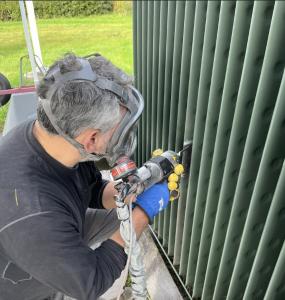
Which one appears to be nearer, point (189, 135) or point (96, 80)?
point (96, 80)

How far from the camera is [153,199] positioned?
7.16 ft

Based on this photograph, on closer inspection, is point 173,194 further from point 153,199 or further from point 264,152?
point 264,152

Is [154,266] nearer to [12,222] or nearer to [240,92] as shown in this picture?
[12,222]

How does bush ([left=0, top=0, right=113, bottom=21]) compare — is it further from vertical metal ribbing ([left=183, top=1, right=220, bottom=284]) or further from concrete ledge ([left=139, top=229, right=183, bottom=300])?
concrete ledge ([left=139, top=229, right=183, bottom=300])

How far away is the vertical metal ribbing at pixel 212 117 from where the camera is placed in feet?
5.33

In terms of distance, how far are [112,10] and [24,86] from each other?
9.19 meters

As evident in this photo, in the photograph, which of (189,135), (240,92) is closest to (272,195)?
(240,92)

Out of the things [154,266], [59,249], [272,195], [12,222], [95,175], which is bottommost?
[154,266]

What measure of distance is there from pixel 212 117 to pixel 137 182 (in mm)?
554

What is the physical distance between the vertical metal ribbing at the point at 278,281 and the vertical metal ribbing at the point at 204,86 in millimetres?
808

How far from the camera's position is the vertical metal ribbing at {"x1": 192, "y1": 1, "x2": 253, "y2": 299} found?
152 cm

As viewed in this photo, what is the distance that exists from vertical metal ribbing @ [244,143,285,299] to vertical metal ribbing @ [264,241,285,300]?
10 centimetres

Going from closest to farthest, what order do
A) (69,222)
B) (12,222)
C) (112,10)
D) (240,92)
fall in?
(240,92) < (12,222) < (69,222) < (112,10)

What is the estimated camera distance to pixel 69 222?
184 cm
